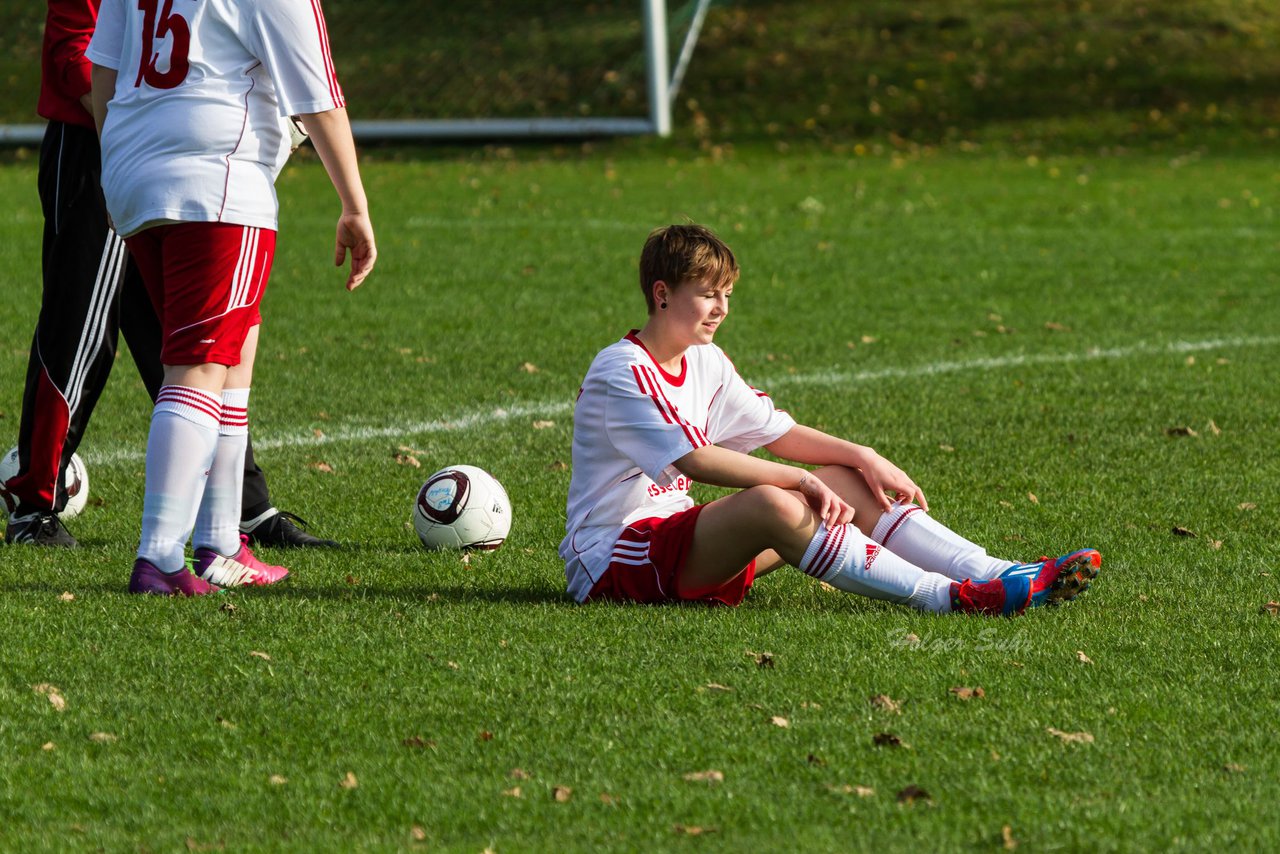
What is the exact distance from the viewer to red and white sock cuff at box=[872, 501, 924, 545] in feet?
15.8

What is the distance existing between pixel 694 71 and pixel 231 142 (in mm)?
21837

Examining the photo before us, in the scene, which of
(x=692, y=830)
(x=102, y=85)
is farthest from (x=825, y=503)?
(x=102, y=85)

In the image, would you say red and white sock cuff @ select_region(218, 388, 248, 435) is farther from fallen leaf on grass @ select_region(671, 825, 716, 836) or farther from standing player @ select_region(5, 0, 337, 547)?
fallen leaf on grass @ select_region(671, 825, 716, 836)

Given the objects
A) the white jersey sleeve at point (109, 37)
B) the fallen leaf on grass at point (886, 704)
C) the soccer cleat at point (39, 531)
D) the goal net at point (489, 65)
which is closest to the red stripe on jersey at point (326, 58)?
the white jersey sleeve at point (109, 37)

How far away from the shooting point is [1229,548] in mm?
5520

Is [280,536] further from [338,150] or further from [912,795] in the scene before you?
[912,795]

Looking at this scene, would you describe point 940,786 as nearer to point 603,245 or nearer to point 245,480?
point 245,480

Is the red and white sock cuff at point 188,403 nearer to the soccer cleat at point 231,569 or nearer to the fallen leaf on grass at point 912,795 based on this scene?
the soccer cleat at point 231,569

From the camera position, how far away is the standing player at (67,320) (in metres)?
5.45

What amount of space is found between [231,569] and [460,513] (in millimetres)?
817

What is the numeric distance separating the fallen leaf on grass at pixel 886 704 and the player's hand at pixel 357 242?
1738mm

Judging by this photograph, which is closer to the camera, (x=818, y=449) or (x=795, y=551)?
(x=795, y=551)

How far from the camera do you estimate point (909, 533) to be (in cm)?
480

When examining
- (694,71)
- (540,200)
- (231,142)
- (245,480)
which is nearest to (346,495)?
(245,480)
